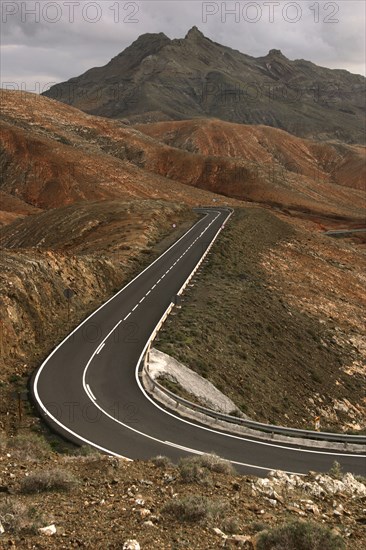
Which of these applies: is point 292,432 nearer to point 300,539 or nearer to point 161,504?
point 161,504

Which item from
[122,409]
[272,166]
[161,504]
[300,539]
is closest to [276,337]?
[122,409]

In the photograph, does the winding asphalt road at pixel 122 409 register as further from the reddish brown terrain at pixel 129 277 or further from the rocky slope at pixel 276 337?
the rocky slope at pixel 276 337

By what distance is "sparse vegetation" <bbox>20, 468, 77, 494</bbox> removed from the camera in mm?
10086

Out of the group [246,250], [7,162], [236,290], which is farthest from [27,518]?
[7,162]

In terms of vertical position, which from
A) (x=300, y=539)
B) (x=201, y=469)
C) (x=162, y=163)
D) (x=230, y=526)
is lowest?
(x=201, y=469)

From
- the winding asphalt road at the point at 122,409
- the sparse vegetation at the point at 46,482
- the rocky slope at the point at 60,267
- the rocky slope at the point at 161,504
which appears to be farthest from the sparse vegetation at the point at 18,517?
the rocky slope at the point at 60,267

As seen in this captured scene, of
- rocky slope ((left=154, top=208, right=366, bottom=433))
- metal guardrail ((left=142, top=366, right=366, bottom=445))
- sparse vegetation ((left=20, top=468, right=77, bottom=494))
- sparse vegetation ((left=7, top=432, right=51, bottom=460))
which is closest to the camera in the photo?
sparse vegetation ((left=20, top=468, right=77, bottom=494))

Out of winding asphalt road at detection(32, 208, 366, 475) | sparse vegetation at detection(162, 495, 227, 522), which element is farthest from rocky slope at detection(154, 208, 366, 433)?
sparse vegetation at detection(162, 495, 227, 522)

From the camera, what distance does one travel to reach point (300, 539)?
8.15 metres

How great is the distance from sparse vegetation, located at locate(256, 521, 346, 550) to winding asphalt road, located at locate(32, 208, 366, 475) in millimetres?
6533

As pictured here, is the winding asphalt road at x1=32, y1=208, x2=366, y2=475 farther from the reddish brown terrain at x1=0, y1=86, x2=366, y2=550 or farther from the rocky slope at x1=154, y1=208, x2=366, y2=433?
the rocky slope at x1=154, y1=208, x2=366, y2=433

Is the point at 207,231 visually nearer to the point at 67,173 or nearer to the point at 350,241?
the point at 350,241

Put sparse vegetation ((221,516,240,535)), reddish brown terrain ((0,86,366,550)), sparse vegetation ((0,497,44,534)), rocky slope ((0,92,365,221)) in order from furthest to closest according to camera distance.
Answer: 1. rocky slope ((0,92,365,221))
2. reddish brown terrain ((0,86,366,550))
3. sparse vegetation ((221,516,240,535))
4. sparse vegetation ((0,497,44,534))

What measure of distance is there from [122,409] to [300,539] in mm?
11718
